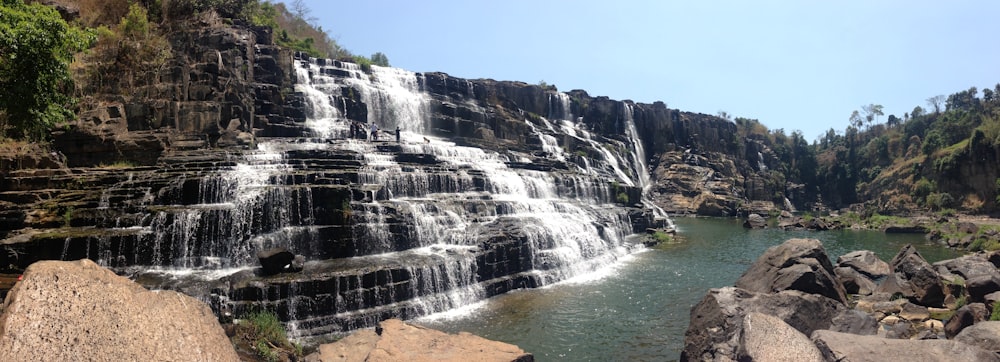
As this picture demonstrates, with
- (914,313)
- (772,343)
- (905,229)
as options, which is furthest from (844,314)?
(905,229)

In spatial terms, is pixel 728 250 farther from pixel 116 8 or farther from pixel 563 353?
pixel 116 8

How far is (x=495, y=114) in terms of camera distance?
47.8 meters

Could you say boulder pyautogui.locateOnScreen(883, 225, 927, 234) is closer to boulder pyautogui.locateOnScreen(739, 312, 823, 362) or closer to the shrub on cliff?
boulder pyautogui.locateOnScreen(739, 312, 823, 362)

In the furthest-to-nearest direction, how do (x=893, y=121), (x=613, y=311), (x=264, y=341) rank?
(x=893, y=121)
(x=613, y=311)
(x=264, y=341)

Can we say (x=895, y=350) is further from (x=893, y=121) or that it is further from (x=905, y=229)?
(x=893, y=121)

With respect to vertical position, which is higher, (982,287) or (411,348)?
(411,348)

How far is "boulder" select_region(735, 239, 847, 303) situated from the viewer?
45.2 feet

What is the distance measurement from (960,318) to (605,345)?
805cm

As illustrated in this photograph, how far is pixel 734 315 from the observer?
33.5ft

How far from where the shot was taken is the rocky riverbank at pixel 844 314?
8227 millimetres

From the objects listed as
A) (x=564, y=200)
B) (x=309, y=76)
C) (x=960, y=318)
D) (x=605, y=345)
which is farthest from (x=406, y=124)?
(x=960, y=318)

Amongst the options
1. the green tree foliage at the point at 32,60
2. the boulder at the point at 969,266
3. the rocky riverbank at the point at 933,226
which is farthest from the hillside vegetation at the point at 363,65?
the boulder at the point at 969,266

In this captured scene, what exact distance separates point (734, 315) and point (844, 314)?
348 cm

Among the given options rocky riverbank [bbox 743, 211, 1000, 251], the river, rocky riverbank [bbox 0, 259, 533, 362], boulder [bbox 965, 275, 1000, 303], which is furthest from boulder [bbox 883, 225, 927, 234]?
rocky riverbank [bbox 0, 259, 533, 362]
